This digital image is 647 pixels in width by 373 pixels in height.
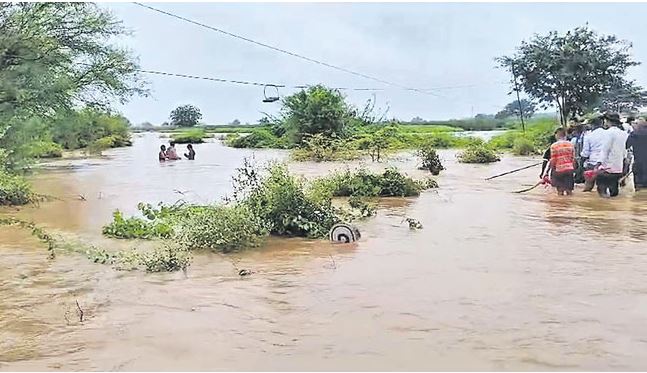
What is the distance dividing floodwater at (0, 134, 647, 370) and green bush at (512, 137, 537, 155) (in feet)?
76.7

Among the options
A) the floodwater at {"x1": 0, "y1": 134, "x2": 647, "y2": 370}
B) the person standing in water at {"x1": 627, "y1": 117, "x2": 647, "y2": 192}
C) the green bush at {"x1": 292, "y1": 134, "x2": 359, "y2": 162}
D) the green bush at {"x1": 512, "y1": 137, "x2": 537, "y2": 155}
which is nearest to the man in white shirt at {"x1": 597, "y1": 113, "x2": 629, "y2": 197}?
the person standing in water at {"x1": 627, "y1": 117, "x2": 647, "y2": 192}

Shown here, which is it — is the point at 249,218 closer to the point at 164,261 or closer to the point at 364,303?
the point at 164,261

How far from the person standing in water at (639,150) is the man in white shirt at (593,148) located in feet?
2.37

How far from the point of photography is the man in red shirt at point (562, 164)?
14.8 metres

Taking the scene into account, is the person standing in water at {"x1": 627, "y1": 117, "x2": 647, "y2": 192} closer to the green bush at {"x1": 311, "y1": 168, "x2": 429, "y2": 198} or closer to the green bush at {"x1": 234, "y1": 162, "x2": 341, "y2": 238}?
the green bush at {"x1": 311, "y1": 168, "x2": 429, "y2": 198}

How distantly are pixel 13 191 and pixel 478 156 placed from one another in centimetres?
1937

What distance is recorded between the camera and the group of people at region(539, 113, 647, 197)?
1440 centimetres

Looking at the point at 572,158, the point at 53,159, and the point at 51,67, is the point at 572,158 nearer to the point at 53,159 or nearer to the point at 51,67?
the point at 51,67

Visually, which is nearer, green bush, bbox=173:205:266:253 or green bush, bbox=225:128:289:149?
green bush, bbox=173:205:266:253

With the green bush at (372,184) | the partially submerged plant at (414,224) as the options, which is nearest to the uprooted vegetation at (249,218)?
the partially submerged plant at (414,224)

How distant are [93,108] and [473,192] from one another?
1972 centimetres

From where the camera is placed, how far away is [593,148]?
48.8 ft

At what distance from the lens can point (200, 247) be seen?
1000 centimetres

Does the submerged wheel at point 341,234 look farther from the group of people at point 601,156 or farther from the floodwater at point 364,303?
the group of people at point 601,156
